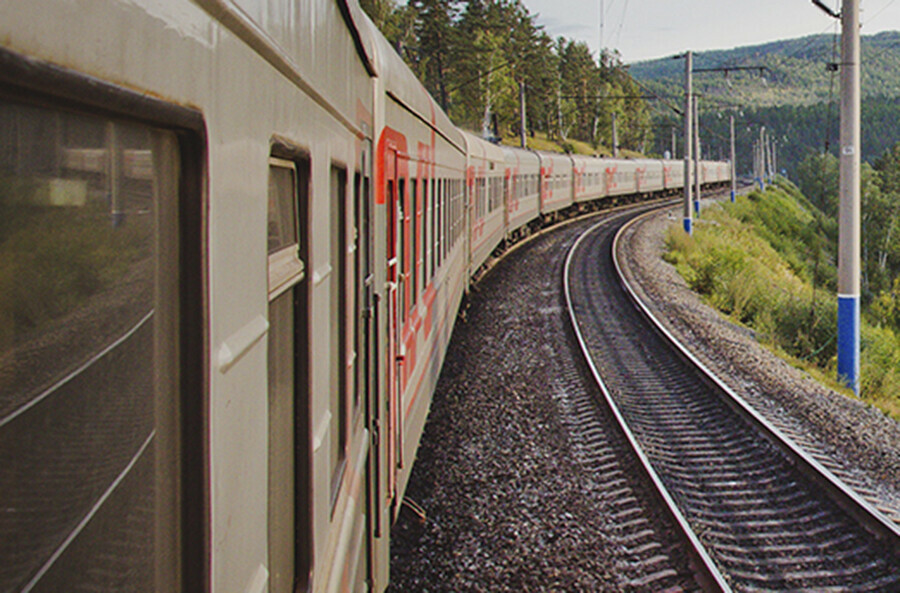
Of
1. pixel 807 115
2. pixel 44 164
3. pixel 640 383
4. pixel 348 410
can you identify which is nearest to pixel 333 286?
pixel 348 410

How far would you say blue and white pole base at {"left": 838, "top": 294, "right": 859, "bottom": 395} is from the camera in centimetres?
1170

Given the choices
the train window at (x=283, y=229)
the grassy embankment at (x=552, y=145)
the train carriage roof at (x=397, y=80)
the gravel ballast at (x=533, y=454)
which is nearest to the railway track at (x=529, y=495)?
the gravel ballast at (x=533, y=454)

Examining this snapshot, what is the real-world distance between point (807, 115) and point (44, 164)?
657 ft

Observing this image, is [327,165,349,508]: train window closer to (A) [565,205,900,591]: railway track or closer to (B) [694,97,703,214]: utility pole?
(A) [565,205,900,591]: railway track

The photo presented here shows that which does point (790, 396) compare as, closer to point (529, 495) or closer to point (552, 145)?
point (529, 495)

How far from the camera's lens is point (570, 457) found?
7.86m

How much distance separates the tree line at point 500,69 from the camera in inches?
2376

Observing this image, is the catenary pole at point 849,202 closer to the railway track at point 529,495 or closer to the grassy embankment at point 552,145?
the railway track at point 529,495

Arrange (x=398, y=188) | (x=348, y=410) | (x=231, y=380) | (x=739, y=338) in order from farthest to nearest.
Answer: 1. (x=739, y=338)
2. (x=398, y=188)
3. (x=348, y=410)
4. (x=231, y=380)

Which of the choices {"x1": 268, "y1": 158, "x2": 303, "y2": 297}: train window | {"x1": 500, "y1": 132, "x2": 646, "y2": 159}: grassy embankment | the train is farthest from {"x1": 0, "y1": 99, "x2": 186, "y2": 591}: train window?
{"x1": 500, "y1": 132, "x2": 646, "y2": 159}: grassy embankment

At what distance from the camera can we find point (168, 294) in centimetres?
115

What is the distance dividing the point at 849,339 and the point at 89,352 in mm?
12191

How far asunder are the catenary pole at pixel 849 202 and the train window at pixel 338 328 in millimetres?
10191

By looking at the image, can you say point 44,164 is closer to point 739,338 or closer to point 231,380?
point 231,380
